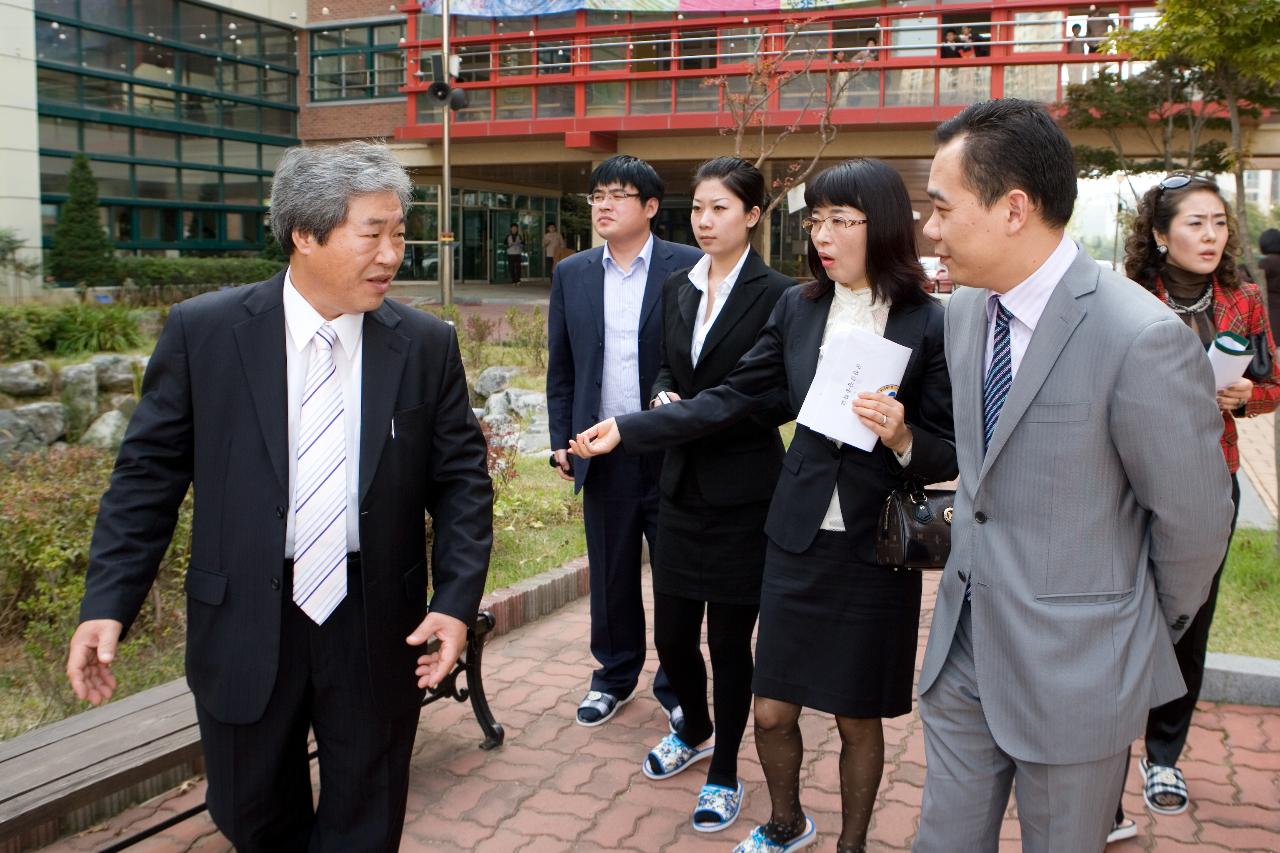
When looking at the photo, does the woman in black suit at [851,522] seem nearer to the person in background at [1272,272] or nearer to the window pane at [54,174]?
the person in background at [1272,272]

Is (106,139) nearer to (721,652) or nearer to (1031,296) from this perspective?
(721,652)

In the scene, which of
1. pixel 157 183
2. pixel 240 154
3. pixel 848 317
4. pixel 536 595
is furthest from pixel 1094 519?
pixel 240 154

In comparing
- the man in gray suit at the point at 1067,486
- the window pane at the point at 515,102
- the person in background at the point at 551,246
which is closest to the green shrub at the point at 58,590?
the man in gray suit at the point at 1067,486

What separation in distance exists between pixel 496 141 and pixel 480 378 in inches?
651

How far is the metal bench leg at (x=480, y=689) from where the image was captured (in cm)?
440

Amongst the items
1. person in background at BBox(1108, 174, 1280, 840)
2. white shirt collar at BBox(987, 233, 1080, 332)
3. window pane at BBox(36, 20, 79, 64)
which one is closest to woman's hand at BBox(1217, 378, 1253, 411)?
person in background at BBox(1108, 174, 1280, 840)

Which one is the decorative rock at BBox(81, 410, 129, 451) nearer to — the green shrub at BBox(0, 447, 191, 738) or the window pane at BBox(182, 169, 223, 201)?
the green shrub at BBox(0, 447, 191, 738)

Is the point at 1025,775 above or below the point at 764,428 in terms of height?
below

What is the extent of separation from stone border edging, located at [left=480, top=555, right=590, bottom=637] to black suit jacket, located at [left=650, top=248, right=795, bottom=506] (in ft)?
6.31

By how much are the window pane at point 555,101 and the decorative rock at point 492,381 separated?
1482 cm

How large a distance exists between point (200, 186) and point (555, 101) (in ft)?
29.0

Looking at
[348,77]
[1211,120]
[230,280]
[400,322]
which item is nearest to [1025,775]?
[400,322]

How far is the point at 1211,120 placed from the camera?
67.8ft

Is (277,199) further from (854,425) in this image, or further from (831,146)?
(831,146)
